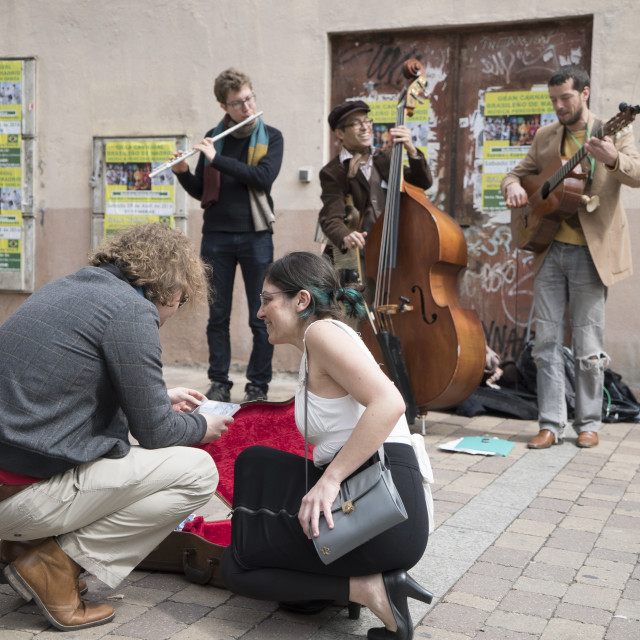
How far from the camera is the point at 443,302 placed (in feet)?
Result: 16.2

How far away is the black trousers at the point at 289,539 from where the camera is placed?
8.13 feet

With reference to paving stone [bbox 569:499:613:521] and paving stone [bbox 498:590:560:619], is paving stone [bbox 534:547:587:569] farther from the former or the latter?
paving stone [bbox 569:499:613:521]

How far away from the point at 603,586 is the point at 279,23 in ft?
17.9

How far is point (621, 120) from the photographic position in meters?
4.48

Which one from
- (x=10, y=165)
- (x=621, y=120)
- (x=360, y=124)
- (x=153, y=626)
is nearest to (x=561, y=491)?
(x=621, y=120)

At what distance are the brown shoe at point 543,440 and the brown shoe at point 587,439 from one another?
5.3 inches

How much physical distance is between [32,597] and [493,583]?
4.89ft

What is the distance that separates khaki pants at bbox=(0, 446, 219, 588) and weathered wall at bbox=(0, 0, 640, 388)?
4.49 m

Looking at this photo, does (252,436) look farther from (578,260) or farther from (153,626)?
(578,260)

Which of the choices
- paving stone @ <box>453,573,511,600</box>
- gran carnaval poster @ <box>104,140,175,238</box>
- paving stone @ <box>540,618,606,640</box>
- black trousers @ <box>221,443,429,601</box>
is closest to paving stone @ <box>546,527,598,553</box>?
paving stone @ <box>453,573,511,600</box>

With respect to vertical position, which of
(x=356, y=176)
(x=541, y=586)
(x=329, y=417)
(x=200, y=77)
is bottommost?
(x=541, y=586)

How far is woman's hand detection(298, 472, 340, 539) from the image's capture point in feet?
7.76

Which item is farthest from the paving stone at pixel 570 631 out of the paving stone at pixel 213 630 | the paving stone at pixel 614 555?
the paving stone at pixel 213 630

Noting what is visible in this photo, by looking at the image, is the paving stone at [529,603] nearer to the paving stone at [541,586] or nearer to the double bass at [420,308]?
the paving stone at [541,586]
